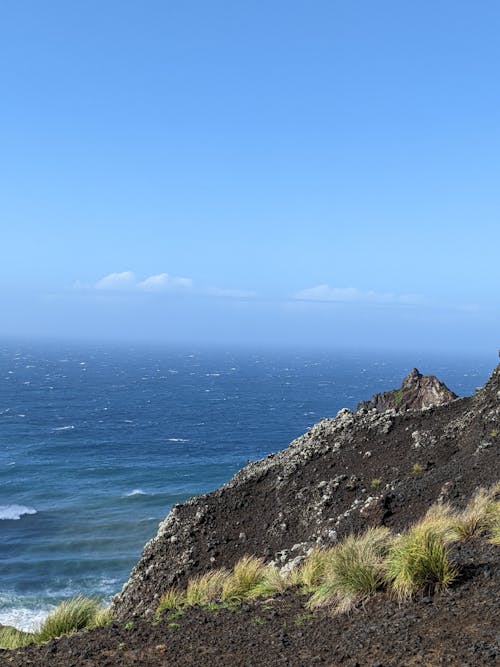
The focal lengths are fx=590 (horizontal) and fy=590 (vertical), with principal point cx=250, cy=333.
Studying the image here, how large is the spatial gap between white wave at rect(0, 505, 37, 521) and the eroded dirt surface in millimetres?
42887

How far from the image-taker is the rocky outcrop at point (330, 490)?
19500 millimetres

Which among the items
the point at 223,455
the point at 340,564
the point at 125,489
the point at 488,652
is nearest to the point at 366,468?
the point at 340,564

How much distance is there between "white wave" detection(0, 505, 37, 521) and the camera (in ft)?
163

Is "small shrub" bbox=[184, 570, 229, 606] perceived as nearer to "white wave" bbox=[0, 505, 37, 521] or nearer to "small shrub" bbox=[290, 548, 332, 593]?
"small shrub" bbox=[290, 548, 332, 593]

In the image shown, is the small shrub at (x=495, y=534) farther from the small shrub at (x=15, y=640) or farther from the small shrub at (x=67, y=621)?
the small shrub at (x=15, y=640)

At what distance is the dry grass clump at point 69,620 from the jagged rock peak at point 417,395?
2673cm

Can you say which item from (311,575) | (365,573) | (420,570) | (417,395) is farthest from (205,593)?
(417,395)

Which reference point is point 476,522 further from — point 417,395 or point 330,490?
point 417,395

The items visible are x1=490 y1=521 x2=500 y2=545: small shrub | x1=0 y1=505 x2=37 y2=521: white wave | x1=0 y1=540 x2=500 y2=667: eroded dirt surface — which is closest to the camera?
x1=0 y1=540 x2=500 y2=667: eroded dirt surface

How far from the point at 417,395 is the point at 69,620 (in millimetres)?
30652

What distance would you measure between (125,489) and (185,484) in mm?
6490

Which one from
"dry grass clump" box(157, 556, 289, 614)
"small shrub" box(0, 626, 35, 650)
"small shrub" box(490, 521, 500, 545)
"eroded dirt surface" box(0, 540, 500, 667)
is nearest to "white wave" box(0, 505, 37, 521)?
"small shrub" box(0, 626, 35, 650)

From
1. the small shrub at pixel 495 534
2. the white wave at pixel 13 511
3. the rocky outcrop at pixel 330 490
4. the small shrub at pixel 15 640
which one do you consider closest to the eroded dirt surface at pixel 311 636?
the small shrub at pixel 495 534

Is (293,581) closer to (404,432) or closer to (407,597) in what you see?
(407,597)
